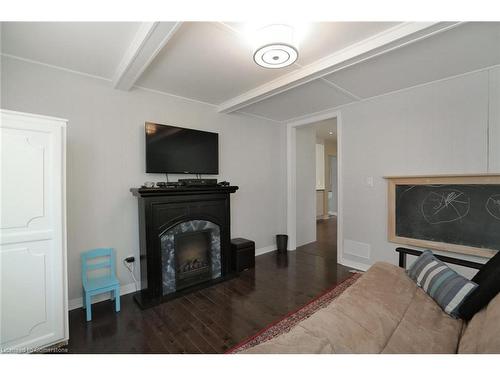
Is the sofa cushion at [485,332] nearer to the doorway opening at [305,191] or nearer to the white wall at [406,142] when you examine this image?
the white wall at [406,142]

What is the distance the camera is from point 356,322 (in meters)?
1.20

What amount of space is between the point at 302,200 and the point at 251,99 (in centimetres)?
245

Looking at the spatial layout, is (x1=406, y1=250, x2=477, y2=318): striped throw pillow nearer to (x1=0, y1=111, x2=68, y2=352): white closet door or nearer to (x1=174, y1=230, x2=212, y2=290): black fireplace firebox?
(x1=174, y1=230, x2=212, y2=290): black fireplace firebox

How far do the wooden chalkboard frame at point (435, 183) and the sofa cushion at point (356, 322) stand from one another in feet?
4.47

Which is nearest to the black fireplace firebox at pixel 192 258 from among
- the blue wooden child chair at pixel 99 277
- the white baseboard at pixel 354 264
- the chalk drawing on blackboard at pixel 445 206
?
the blue wooden child chair at pixel 99 277

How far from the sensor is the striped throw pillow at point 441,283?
1329 millimetres

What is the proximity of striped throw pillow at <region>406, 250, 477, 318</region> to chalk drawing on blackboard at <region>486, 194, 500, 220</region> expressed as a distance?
1.19 metres

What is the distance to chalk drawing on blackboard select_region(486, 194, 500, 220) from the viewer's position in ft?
7.38

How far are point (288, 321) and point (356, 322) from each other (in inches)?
39.7

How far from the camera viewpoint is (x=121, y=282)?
258 cm

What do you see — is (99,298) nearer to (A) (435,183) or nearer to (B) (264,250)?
(B) (264,250)

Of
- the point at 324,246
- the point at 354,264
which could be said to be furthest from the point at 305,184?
the point at 354,264

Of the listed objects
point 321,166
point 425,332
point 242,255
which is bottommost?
point 242,255

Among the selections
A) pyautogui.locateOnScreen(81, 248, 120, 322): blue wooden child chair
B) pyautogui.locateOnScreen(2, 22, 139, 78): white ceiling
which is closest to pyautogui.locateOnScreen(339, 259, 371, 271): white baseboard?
pyautogui.locateOnScreen(81, 248, 120, 322): blue wooden child chair
